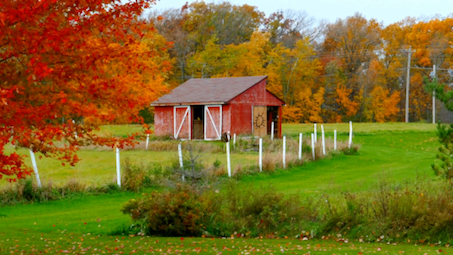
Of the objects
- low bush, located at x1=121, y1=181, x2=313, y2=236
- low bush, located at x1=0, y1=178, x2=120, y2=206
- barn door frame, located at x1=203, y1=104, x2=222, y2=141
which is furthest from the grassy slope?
barn door frame, located at x1=203, y1=104, x2=222, y2=141

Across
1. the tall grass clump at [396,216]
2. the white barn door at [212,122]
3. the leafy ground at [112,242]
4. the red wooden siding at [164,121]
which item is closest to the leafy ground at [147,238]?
the leafy ground at [112,242]

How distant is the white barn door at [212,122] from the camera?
37000 mm

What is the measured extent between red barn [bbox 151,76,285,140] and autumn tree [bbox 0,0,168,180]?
2711 centimetres

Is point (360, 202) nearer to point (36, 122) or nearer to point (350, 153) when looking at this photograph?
point (36, 122)

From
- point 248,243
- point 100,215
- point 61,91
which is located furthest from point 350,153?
point 61,91

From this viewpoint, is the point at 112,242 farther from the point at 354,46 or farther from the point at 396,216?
the point at 354,46

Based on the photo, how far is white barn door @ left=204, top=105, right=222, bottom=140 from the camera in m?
37.0

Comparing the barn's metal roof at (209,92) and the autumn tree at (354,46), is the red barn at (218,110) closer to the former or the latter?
the barn's metal roof at (209,92)

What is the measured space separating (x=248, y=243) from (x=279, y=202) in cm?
189

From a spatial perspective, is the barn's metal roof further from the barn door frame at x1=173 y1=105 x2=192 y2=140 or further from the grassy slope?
the grassy slope

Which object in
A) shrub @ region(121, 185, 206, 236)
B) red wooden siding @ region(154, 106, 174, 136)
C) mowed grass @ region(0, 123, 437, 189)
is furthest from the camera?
red wooden siding @ region(154, 106, 174, 136)

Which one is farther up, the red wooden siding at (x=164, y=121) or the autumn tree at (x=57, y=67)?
the autumn tree at (x=57, y=67)

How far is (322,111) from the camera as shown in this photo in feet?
208

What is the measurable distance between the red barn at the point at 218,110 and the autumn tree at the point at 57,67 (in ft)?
88.9
